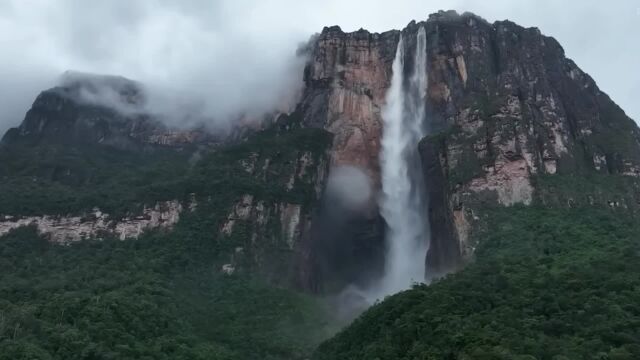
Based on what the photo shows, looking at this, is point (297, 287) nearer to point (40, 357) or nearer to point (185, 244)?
point (185, 244)

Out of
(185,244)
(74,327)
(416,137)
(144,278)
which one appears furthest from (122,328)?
(416,137)

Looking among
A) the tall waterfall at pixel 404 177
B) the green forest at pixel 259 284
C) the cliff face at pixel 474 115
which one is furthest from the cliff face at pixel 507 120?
the green forest at pixel 259 284

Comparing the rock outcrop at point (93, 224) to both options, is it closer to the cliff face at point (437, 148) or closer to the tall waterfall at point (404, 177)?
the cliff face at point (437, 148)

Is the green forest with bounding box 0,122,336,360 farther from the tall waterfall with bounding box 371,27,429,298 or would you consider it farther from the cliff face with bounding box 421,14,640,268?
the cliff face with bounding box 421,14,640,268

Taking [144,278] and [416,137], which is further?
[416,137]

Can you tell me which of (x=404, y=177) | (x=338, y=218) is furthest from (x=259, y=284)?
(x=404, y=177)

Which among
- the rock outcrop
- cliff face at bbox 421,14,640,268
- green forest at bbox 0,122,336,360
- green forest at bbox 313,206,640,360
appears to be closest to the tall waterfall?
cliff face at bbox 421,14,640,268
